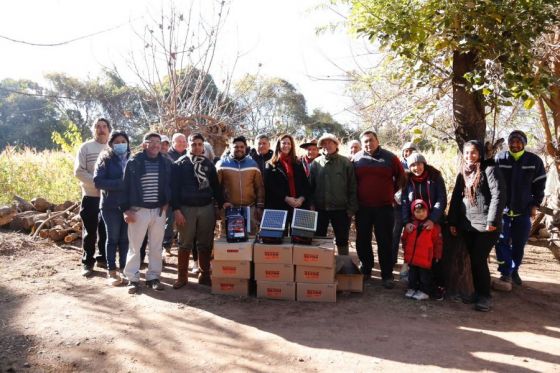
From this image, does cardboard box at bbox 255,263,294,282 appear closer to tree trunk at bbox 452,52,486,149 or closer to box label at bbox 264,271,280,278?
box label at bbox 264,271,280,278

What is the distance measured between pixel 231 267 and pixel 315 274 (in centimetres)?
94

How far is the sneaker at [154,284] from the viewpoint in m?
4.86

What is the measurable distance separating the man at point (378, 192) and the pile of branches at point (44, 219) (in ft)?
15.8

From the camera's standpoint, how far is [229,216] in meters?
4.82

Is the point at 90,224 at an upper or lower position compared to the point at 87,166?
lower

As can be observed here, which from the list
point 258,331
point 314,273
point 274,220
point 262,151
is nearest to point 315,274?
point 314,273

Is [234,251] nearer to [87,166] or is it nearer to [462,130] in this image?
[87,166]

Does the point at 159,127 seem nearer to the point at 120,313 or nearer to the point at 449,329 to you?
the point at 120,313

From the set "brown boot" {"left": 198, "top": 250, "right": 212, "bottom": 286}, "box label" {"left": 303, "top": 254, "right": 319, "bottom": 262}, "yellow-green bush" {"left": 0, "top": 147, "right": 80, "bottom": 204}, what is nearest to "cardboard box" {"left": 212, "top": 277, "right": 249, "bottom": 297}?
"brown boot" {"left": 198, "top": 250, "right": 212, "bottom": 286}

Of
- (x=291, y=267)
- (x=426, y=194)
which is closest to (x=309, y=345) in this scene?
(x=291, y=267)

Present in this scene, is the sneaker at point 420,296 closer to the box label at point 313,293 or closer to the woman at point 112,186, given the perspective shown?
the box label at point 313,293

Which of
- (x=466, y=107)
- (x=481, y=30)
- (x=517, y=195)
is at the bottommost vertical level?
(x=517, y=195)

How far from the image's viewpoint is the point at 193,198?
4941 mm

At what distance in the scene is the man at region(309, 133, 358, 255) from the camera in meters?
5.20
